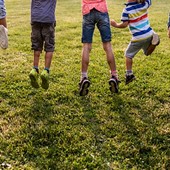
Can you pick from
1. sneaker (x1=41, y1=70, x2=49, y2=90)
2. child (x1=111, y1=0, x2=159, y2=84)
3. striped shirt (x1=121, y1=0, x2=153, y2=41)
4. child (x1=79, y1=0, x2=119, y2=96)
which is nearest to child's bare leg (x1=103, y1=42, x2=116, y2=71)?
child (x1=79, y1=0, x2=119, y2=96)

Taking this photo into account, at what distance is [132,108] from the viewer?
5.50m

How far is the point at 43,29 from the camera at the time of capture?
19.6ft

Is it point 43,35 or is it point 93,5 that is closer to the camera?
point 93,5

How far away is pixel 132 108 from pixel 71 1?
2261 cm

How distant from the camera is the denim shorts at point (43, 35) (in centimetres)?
596

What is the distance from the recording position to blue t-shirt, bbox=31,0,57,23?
229 inches

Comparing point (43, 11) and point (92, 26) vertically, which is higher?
point (43, 11)

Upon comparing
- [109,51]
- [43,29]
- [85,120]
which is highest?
[43,29]

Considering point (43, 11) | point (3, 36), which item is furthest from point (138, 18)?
point (3, 36)

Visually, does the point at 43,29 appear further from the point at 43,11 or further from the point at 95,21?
the point at 95,21

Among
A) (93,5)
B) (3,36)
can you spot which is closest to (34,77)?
(3,36)

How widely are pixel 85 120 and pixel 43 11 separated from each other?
210 cm

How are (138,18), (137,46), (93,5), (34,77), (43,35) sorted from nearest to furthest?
(93,5) → (138,18) → (34,77) → (137,46) → (43,35)

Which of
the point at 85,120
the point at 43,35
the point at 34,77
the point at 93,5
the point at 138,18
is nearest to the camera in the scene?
the point at 85,120
